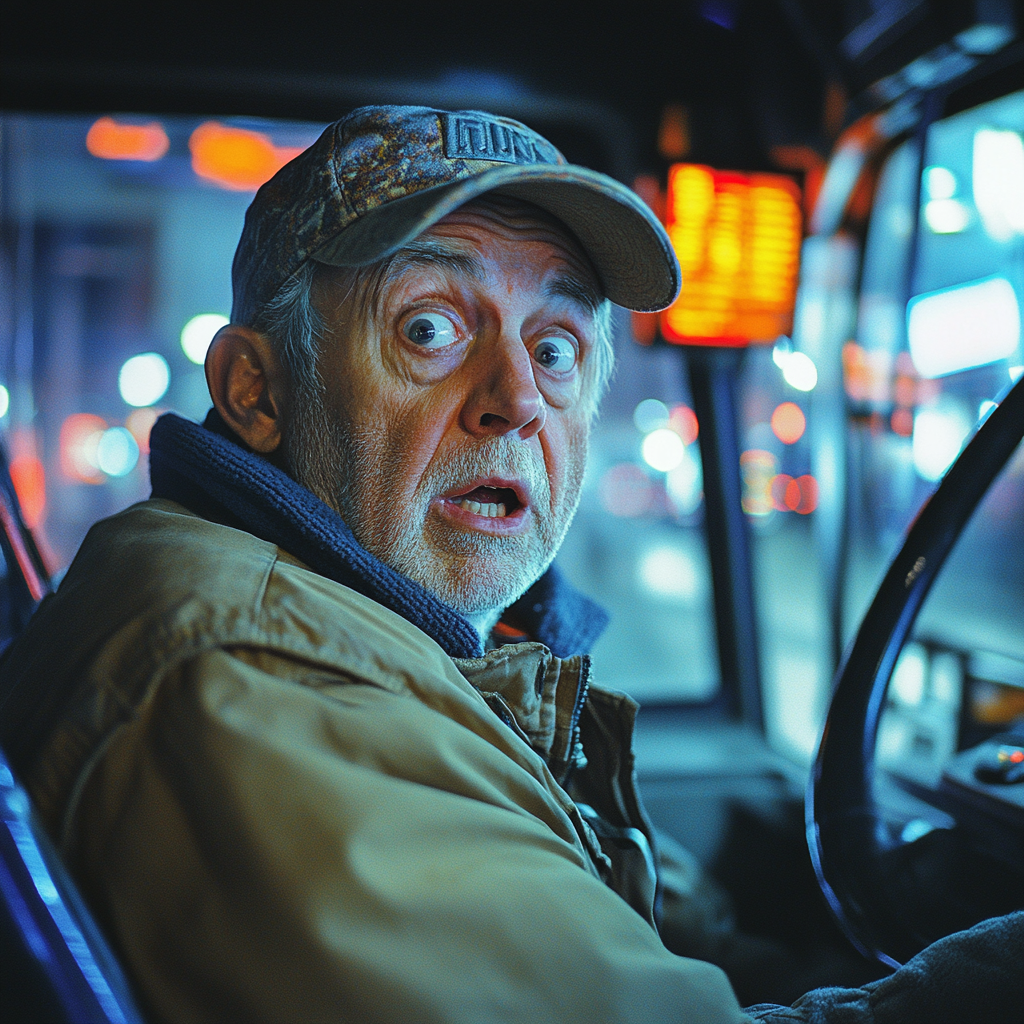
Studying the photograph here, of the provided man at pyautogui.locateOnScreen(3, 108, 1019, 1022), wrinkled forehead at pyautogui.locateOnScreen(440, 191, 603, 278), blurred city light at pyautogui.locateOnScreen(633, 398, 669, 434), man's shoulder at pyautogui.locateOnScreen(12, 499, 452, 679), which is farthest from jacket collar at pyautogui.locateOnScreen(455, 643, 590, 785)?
blurred city light at pyautogui.locateOnScreen(633, 398, 669, 434)

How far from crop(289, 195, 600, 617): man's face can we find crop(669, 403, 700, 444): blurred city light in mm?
1954

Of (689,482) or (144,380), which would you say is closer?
(144,380)

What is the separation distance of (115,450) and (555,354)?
2120 mm

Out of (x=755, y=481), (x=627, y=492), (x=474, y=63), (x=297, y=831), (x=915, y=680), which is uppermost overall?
(x=474, y=63)

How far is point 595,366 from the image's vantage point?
1.27m

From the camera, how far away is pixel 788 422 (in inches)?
125

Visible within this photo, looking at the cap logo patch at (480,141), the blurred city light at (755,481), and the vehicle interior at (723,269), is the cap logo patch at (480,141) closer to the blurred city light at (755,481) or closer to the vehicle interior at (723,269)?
the vehicle interior at (723,269)

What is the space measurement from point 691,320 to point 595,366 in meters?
1.33

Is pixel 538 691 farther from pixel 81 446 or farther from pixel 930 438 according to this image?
pixel 81 446

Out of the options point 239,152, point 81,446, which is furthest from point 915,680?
point 81,446

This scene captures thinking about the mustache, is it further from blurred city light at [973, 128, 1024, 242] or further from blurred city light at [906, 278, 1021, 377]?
blurred city light at [973, 128, 1024, 242]

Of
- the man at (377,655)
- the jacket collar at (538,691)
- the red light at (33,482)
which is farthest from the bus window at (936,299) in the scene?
the red light at (33,482)

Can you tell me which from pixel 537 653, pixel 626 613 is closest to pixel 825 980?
pixel 537 653

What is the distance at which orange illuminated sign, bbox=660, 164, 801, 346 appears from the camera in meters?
2.49
